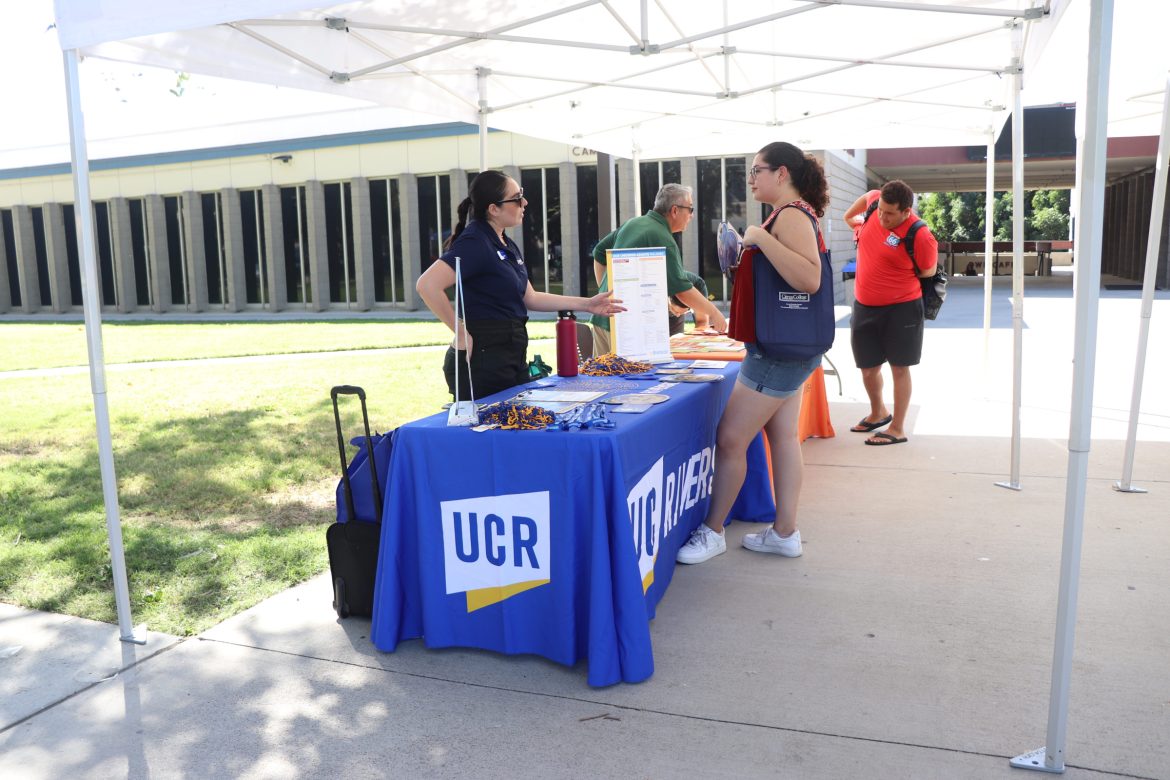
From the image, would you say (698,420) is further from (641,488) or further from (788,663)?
(788,663)

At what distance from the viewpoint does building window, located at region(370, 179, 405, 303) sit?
22.0 meters

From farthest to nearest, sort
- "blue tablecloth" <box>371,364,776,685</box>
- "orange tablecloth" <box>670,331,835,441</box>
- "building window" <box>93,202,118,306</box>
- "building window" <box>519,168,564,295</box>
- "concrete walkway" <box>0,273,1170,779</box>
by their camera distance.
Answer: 1. "building window" <box>93,202,118,306</box>
2. "building window" <box>519,168,564,295</box>
3. "orange tablecloth" <box>670,331,835,441</box>
4. "blue tablecloth" <box>371,364,776,685</box>
5. "concrete walkway" <box>0,273,1170,779</box>

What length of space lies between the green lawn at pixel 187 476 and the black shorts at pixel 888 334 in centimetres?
367

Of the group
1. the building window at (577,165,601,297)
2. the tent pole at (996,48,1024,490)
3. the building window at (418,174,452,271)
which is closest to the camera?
the tent pole at (996,48,1024,490)

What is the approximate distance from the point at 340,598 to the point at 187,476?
297 centimetres

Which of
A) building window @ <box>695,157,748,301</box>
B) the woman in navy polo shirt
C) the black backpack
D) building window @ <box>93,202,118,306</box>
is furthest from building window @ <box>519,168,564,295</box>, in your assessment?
the woman in navy polo shirt

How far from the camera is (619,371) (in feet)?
15.0

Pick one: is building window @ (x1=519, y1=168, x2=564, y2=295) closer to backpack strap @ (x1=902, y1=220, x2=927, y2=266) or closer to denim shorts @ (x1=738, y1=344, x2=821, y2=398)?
backpack strap @ (x1=902, y1=220, x2=927, y2=266)

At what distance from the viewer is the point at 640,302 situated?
15.6 ft

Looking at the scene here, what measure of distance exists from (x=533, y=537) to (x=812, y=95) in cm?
527

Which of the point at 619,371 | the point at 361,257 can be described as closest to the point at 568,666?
the point at 619,371

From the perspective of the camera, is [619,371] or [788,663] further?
[619,371]

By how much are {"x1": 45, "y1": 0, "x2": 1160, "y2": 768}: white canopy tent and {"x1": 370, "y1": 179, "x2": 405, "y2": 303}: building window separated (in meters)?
14.7

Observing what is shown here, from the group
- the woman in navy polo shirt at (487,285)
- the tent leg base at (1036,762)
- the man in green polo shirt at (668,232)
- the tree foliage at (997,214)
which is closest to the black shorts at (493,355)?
the woman in navy polo shirt at (487,285)
